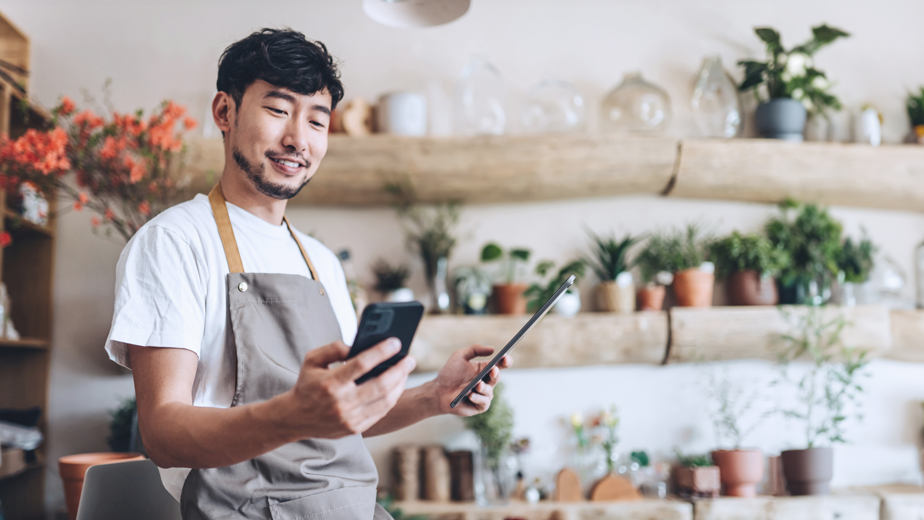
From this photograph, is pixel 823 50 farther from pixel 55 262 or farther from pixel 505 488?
pixel 55 262

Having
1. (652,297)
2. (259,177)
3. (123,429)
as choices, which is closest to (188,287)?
(259,177)

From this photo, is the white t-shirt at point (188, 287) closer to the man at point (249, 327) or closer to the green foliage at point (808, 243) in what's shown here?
the man at point (249, 327)

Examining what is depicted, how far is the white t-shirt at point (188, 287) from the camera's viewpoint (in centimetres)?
94

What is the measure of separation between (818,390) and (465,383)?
2.58 meters

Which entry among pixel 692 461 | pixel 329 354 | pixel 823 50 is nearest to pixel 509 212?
pixel 692 461

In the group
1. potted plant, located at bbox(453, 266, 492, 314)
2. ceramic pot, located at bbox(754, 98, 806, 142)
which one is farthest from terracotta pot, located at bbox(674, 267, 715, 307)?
potted plant, located at bbox(453, 266, 492, 314)

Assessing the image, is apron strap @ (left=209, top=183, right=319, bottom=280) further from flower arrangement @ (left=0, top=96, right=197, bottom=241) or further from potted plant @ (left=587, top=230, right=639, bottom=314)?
potted plant @ (left=587, top=230, right=639, bottom=314)

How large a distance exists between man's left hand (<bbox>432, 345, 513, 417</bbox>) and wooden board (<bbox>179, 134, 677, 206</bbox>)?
1.72m

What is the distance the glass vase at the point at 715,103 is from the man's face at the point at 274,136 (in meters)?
2.39

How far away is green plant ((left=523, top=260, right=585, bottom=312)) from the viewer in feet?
9.48

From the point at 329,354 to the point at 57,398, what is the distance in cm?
274

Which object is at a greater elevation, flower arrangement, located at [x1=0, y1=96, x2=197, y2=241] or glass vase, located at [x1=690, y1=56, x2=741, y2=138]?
glass vase, located at [x1=690, y1=56, x2=741, y2=138]

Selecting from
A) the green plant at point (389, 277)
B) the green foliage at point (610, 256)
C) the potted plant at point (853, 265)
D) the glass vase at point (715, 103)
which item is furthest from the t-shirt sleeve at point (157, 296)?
the potted plant at point (853, 265)

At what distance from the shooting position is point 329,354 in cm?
69
